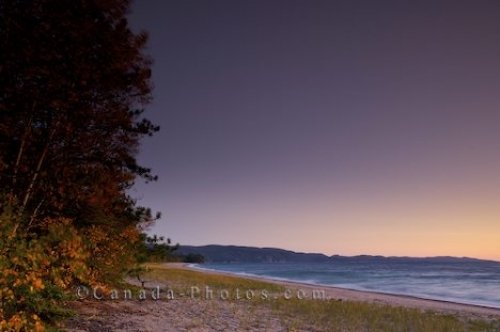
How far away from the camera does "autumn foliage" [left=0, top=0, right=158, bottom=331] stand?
882cm

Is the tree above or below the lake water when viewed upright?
above

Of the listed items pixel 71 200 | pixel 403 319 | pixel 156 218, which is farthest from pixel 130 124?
pixel 403 319

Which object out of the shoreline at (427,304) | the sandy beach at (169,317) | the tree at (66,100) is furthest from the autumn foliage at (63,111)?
the shoreline at (427,304)

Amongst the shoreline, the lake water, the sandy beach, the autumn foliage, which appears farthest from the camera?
the lake water

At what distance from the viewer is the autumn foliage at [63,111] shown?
8.82 meters

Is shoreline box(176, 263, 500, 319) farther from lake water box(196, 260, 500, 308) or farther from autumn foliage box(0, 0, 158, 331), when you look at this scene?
autumn foliage box(0, 0, 158, 331)

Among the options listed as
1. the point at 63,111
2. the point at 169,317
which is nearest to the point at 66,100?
the point at 63,111

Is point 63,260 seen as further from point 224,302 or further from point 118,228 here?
point 224,302

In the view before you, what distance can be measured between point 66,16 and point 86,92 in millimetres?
1411

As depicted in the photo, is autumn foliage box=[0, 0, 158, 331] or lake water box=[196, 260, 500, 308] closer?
autumn foliage box=[0, 0, 158, 331]

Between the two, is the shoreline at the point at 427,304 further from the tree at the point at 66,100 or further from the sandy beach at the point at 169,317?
the tree at the point at 66,100

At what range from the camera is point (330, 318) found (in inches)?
629

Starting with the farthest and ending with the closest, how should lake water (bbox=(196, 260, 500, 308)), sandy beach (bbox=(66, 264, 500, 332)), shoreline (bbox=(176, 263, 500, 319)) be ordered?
lake water (bbox=(196, 260, 500, 308))
shoreline (bbox=(176, 263, 500, 319))
sandy beach (bbox=(66, 264, 500, 332))

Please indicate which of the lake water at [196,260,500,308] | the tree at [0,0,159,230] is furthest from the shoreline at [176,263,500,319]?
the tree at [0,0,159,230]
